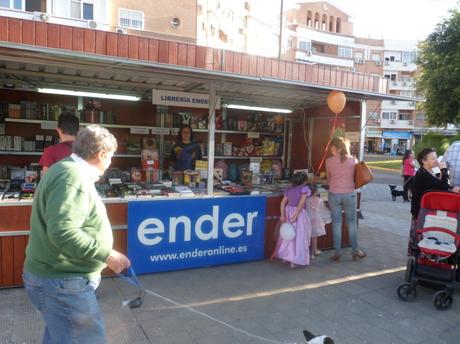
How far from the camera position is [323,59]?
4922 centimetres

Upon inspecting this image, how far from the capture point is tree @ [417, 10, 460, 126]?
20547mm

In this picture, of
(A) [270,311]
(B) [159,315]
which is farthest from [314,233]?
(B) [159,315]

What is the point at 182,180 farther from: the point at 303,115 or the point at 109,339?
the point at 303,115

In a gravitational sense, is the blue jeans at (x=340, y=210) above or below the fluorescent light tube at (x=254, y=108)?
below

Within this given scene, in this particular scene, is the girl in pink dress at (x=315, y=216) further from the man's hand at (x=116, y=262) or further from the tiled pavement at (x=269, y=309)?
the man's hand at (x=116, y=262)

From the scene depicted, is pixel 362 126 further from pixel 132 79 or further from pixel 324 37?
pixel 324 37

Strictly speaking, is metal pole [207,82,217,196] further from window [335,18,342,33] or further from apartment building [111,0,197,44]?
window [335,18,342,33]

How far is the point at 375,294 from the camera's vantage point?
14.8 ft

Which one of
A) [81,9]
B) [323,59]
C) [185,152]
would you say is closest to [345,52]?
[323,59]

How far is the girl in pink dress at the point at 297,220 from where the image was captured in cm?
523

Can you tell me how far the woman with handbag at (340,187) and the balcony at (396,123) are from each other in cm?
5415

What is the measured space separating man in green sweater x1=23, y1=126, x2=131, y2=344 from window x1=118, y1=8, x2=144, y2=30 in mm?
19785

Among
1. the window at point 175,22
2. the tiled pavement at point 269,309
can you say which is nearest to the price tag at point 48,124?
the tiled pavement at point 269,309

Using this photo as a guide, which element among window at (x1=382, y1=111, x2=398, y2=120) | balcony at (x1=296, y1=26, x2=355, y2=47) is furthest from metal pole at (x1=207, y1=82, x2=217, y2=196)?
window at (x1=382, y1=111, x2=398, y2=120)
